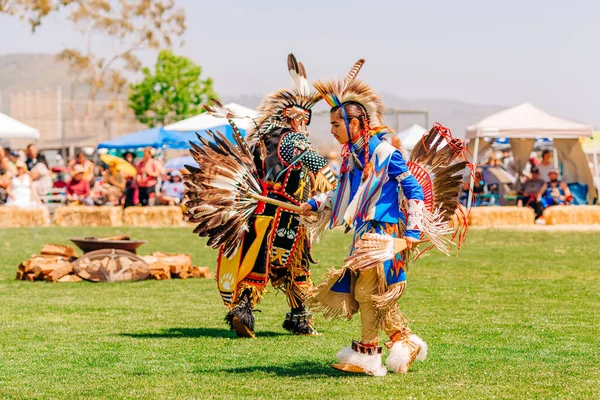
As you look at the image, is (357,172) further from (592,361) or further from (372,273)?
(592,361)

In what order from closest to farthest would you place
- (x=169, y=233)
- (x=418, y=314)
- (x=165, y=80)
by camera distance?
(x=418, y=314) < (x=169, y=233) < (x=165, y=80)

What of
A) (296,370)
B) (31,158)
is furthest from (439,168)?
(31,158)

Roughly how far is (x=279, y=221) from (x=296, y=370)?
1.68m

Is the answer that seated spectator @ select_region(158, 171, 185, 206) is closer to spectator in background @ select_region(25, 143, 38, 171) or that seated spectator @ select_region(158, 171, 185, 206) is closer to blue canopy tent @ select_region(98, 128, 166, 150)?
blue canopy tent @ select_region(98, 128, 166, 150)

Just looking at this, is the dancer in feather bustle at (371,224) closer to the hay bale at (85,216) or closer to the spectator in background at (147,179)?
the hay bale at (85,216)

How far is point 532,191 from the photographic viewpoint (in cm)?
A: 2044

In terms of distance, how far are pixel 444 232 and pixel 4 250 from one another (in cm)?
951

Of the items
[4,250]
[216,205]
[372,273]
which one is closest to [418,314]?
[216,205]

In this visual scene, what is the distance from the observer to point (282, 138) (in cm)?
727

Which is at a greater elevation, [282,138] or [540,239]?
[282,138]

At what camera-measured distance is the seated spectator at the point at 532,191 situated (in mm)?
20266

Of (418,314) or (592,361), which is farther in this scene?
(418,314)

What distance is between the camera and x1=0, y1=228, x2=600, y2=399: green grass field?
17.6 ft

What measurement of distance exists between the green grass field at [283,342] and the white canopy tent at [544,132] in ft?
29.6
